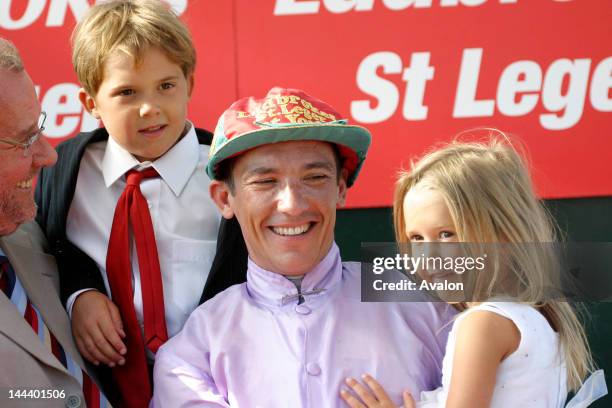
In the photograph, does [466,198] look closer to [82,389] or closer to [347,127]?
[347,127]

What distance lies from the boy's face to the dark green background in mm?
1295

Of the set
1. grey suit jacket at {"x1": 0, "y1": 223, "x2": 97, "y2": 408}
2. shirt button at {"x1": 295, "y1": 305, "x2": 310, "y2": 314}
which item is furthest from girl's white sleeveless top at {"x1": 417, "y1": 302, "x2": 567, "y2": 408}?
grey suit jacket at {"x1": 0, "y1": 223, "x2": 97, "y2": 408}

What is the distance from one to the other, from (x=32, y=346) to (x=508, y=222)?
1276 millimetres

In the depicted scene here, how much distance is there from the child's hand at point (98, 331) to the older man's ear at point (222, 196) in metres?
0.43

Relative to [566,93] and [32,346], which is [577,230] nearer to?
[566,93]

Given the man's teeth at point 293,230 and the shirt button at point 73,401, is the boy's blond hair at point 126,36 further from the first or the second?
the shirt button at point 73,401

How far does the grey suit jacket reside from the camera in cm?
244

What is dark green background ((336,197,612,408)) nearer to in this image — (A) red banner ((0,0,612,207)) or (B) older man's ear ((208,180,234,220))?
(A) red banner ((0,0,612,207))

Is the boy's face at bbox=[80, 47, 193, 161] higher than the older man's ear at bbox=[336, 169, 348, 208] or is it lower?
higher

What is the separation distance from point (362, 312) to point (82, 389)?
0.79 meters

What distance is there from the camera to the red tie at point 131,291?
9.17 ft

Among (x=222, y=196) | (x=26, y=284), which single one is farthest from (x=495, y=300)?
(x=26, y=284)

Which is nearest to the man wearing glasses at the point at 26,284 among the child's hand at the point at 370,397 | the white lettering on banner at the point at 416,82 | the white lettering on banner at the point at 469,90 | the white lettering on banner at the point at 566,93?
the child's hand at the point at 370,397

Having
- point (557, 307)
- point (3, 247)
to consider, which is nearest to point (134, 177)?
point (3, 247)
